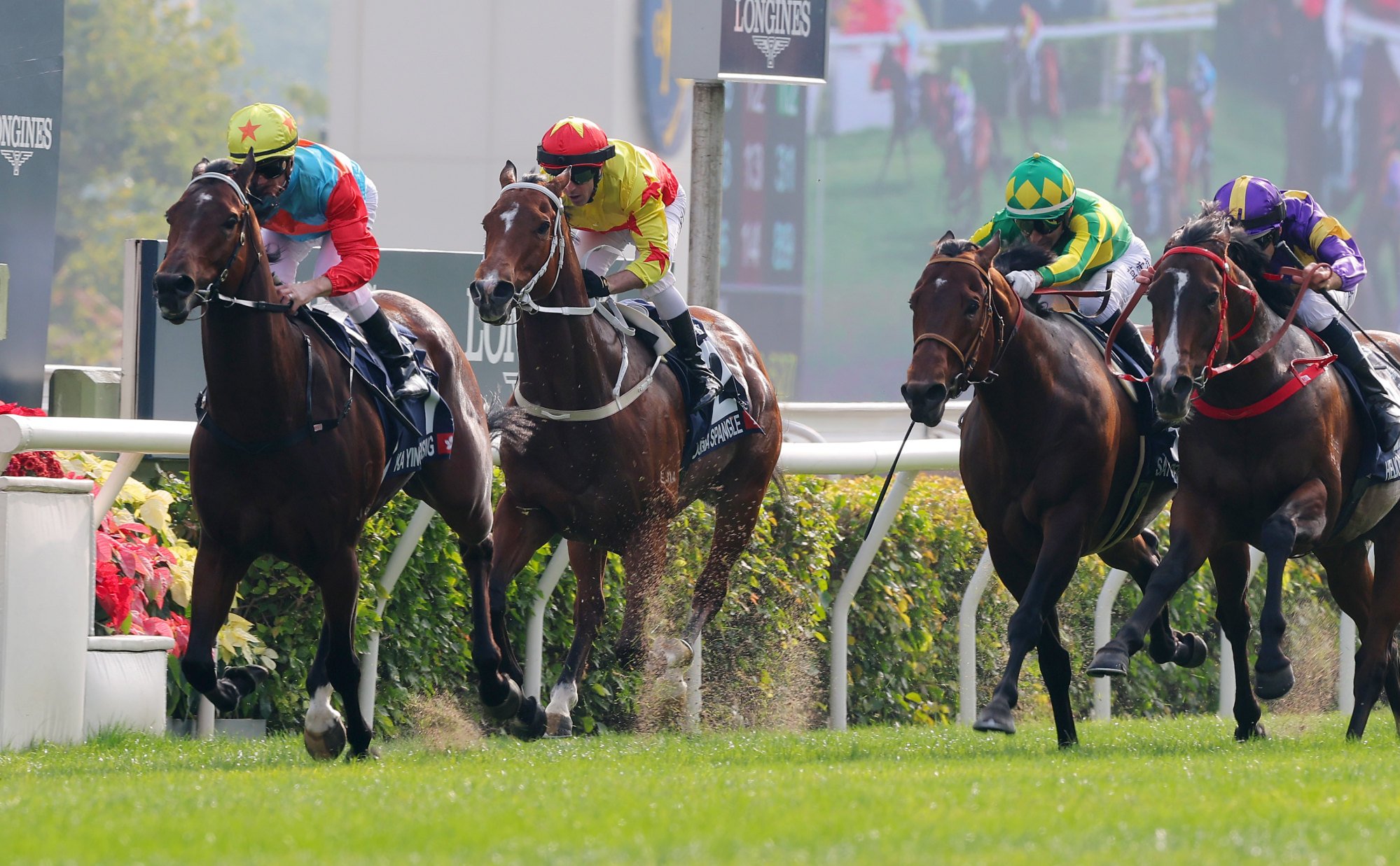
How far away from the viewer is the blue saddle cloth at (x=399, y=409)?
616 centimetres

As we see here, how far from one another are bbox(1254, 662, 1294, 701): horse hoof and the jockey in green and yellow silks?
1.35m

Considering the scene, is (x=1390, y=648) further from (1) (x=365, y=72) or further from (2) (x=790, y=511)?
(1) (x=365, y=72)

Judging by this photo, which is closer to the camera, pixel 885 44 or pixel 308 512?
pixel 308 512

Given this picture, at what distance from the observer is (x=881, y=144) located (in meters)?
38.2

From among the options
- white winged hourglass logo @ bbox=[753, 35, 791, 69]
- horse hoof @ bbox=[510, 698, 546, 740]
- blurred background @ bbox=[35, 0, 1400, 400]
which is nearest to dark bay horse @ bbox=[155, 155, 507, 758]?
horse hoof @ bbox=[510, 698, 546, 740]

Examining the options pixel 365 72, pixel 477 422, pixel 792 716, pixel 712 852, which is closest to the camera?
pixel 712 852

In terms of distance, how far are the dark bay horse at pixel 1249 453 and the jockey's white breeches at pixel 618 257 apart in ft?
5.76

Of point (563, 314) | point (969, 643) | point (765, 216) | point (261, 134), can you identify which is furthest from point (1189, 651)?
point (765, 216)

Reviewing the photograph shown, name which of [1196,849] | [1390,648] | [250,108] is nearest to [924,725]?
[1390,648]

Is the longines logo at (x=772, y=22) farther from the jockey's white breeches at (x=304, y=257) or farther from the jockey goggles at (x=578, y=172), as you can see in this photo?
the jockey's white breeches at (x=304, y=257)

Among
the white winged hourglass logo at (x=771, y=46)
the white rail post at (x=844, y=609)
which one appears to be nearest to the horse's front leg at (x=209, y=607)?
the white rail post at (x=844, y=609)

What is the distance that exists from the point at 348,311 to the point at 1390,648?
3.64 meters

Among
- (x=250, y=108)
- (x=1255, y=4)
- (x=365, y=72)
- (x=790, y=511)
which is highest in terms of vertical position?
(x=1255, y=4)

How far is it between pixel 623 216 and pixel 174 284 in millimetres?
2188
